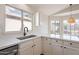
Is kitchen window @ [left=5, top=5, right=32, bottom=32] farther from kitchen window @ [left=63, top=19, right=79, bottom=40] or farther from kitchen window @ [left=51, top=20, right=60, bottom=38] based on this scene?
kitchen window @ [left=63, top=19, right=79, bottom=40]

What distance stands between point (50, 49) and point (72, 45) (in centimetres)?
67

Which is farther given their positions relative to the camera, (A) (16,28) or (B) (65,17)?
(B) (65,17)

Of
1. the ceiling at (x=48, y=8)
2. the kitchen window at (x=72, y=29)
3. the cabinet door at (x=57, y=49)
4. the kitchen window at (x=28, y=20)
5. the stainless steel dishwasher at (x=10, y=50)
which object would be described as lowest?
the cabinet door at (x=57, y=49)

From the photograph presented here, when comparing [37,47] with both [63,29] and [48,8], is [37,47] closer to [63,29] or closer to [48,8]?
[63,29]

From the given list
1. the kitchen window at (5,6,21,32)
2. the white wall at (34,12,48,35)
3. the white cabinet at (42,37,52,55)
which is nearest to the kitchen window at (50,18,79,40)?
the white wall at (34,12,48,35)

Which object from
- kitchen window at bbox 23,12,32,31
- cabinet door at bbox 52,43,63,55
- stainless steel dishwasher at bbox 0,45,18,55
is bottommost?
cabinet door at bbox 52,43,63,55

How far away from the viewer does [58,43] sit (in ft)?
7.43

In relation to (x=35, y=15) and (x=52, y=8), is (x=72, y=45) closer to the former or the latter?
(x=52, y=8)

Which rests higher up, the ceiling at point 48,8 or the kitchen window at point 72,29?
the ceiling at point 48,8

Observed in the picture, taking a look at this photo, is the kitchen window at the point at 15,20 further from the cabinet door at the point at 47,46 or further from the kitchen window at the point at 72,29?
the kitchen window at the point at 72,29

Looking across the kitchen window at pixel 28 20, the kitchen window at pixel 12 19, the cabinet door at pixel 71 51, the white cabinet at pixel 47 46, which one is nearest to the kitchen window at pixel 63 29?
the white cabinet at pixel 47 46
